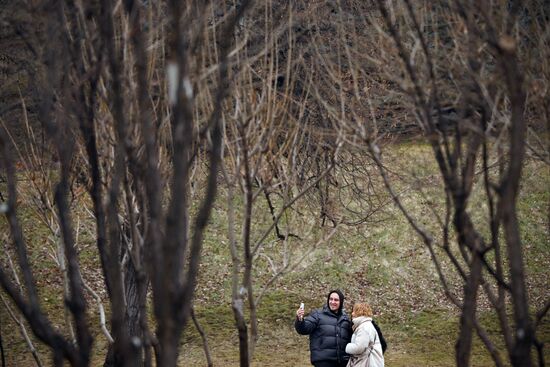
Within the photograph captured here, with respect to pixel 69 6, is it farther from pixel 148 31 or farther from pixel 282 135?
pixel 282 135

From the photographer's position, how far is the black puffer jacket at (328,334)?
979cm

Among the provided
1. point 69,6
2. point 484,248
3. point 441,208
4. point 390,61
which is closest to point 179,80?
point 484,248

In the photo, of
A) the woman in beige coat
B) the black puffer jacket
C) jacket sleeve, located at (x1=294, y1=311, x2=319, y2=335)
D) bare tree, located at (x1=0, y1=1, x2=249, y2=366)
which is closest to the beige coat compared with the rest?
the woman in beige coat

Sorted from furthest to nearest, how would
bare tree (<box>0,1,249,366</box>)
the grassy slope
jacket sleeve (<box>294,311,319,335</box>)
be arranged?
the grassy slope < jacket sleeve (<box>294,311,319,335</box>) < bare tree (<box>0,1,249,366</box>)

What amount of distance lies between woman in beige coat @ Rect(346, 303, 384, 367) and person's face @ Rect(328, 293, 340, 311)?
34cm

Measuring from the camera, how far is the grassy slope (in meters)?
16.2

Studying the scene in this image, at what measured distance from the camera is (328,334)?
981 cm

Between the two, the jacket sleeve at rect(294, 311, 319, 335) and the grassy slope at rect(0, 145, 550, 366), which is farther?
the grassy slope at rect(0, 145, 550, 366)

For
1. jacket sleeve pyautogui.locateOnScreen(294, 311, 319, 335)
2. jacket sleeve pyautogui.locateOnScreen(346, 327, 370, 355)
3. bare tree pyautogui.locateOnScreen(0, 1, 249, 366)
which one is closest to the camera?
bare tree pyautogui.locateOnScreen(0, 1, 249, 366)

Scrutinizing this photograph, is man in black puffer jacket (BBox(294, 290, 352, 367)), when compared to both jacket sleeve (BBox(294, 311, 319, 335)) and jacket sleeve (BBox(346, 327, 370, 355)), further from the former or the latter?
jacket sleeve (BBox(346, 327, 370, 355))

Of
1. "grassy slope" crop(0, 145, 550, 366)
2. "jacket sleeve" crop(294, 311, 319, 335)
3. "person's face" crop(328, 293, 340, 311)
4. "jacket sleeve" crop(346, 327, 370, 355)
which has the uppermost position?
"grassy slope" crop(0, 145, 550, 366)

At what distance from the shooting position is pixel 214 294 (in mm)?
18031

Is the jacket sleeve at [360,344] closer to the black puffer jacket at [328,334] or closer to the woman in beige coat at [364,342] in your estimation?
the woman in beige coat at [364,342]

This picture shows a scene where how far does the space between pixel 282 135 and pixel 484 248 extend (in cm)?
812
